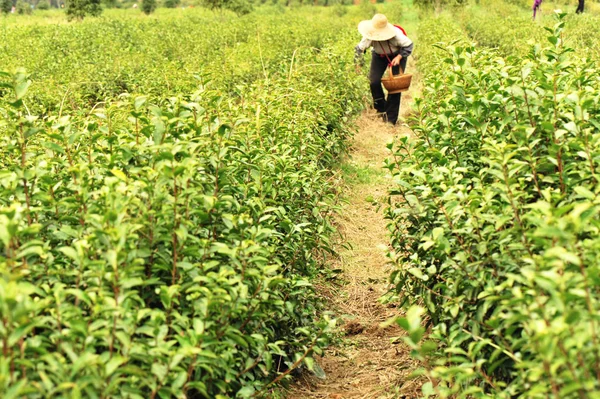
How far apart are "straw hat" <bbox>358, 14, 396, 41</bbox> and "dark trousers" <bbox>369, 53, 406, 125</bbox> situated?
1.59 feet

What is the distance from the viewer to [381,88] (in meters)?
10.1

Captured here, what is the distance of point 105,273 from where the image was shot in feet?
8.23

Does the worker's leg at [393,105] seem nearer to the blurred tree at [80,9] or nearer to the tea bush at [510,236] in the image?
the tea bush at [510,236]

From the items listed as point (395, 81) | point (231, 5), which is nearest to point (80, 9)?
point (231, 5)

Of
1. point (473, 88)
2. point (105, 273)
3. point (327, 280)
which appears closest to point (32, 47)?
point (327, 280)

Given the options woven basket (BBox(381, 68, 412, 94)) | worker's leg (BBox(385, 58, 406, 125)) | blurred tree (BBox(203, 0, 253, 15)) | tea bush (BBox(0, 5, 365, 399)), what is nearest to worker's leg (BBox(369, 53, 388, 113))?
worker's leg (BBox(385, 58, 406, 125))

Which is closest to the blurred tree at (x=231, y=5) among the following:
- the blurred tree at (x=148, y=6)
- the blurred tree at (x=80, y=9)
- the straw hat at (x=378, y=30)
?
the blurred tree at (x=80, y=9)

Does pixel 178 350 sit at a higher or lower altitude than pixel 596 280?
lower

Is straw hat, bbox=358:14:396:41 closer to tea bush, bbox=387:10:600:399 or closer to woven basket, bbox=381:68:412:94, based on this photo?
woven basket, bbox=381:68:412:94

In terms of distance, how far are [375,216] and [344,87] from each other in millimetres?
2148

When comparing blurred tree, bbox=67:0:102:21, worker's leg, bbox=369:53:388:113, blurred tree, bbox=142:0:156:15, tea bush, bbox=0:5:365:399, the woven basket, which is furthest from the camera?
blurred tree, bbox=142:0:156:15

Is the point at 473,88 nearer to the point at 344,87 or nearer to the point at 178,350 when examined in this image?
the point at 178,350

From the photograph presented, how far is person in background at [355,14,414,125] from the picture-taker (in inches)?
372

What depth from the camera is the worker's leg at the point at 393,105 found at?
998 cm
